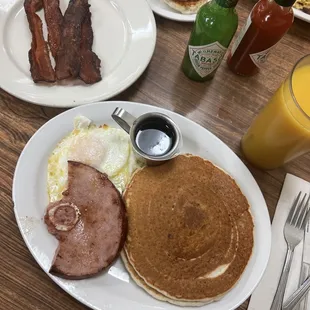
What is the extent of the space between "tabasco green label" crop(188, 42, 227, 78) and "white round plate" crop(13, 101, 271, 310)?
0.24 m

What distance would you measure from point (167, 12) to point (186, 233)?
936 millimetres

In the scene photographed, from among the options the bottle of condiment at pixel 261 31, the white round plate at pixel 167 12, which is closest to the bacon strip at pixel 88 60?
the white round plate at pixel 167 12

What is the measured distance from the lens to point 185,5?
165 centimetres

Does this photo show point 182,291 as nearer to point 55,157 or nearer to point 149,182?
point 149,182

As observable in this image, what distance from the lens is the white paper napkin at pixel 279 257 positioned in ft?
4.07

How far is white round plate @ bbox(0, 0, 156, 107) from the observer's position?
1.39 meters

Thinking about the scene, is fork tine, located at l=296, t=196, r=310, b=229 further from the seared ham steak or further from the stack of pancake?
the seared ham steak

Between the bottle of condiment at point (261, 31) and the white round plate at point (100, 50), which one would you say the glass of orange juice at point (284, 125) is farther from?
the white round plate at point (100, 50)

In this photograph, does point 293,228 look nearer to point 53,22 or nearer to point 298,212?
point 298,212

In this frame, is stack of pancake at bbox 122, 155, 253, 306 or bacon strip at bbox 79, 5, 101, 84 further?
bacon strip at bbox 79, 5, 101, 84

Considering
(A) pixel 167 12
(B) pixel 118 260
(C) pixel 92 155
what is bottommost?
(B) pixel 118 260

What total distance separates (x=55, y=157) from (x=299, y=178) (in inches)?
33.9

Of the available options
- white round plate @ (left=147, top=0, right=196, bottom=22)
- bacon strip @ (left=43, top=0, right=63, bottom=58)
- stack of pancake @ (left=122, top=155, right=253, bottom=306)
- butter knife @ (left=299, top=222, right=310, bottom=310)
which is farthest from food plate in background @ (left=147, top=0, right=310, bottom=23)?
butter knife @ (left=299, top=222, right=310, bottom=310)

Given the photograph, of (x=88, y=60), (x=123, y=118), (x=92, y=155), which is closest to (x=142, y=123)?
(x=123, y=118)
